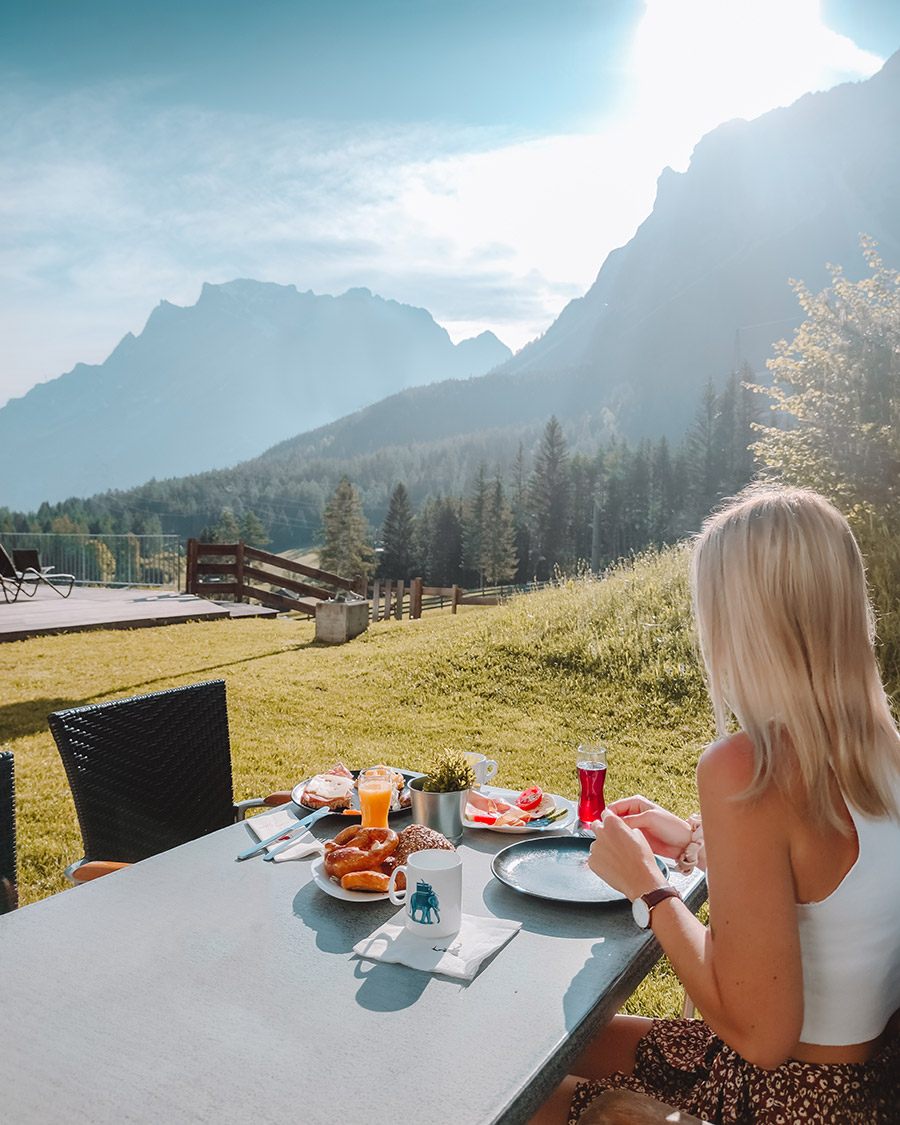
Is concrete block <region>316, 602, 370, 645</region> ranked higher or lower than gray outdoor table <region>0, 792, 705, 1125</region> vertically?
lower

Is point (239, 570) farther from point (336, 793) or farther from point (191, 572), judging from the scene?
point (336, 793)

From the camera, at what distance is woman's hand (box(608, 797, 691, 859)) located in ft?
5.63

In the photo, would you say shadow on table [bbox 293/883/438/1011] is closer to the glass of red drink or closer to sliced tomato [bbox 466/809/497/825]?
sliced tomato [bbox 466/809/497/825]

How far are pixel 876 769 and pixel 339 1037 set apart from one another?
34.6 inches

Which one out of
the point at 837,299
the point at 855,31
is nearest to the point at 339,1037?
the point at 837,299

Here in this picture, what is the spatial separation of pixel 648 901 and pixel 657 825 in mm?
410

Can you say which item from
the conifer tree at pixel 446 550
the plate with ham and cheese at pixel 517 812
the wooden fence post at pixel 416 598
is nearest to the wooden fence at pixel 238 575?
the wooden fence post at pixel 416 598

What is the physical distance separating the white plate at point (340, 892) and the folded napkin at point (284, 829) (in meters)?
0.13

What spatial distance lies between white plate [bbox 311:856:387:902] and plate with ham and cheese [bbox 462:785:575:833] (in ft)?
1.36

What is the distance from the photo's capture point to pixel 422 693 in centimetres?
762

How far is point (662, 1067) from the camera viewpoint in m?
1.44

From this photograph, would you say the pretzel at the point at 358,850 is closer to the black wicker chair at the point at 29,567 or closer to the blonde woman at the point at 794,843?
the blonde woman at the point at 794,843

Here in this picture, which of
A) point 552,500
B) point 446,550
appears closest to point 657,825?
point 446,550

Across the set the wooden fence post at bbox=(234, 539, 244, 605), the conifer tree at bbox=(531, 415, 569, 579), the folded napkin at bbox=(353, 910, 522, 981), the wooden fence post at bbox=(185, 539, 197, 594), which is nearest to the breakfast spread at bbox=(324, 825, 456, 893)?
the folded napkin at bbox=(353, 910, 522, 981)
